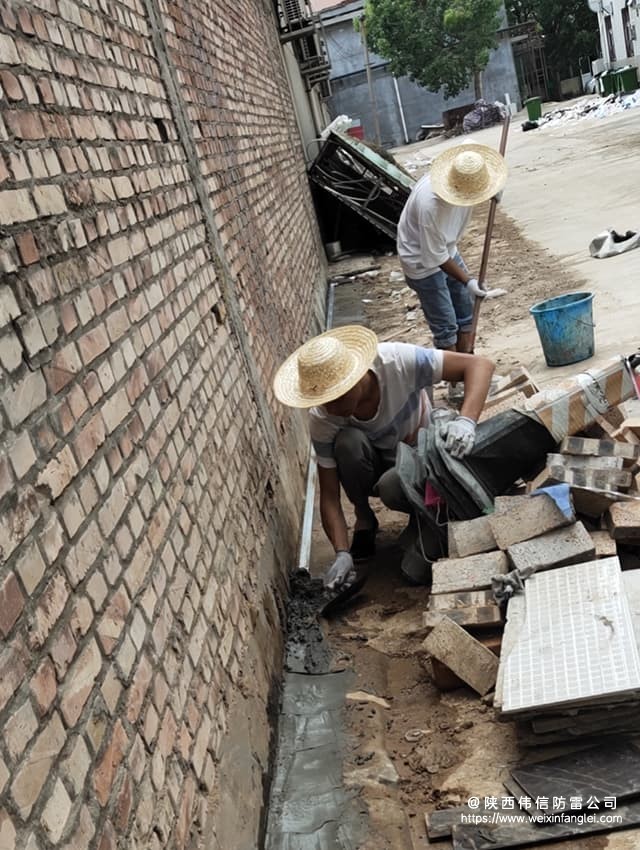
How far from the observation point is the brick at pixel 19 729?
1369 millimetres

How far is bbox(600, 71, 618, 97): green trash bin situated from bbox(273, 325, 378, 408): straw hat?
34.5m

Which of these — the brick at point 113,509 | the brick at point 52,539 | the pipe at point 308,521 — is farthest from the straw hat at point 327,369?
the brick at point 52,539

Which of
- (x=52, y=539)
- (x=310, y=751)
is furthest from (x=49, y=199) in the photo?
(x=310, y=751)

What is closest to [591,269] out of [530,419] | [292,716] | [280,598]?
[530,419]

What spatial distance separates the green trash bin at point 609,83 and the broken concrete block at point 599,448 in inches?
1353

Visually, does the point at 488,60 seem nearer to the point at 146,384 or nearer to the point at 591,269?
the point at 591,269

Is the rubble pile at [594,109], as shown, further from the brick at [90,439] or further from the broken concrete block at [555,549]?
the brick at [90,439]

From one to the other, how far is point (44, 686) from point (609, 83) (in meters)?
38.0

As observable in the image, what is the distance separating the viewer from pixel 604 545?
10.5ft

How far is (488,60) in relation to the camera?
1729 inches

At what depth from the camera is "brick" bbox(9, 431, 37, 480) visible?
161cm

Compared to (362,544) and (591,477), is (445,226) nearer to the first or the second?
(362,544)

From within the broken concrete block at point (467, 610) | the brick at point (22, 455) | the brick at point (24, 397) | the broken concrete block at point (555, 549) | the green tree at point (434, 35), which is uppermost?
the green tree at point (434, 35)

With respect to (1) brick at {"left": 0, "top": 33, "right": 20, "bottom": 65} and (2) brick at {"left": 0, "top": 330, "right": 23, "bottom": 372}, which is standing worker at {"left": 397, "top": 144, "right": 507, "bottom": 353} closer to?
(1) brick at {"left": 0, "top": 33, "right": 20, "bottom": 65}
